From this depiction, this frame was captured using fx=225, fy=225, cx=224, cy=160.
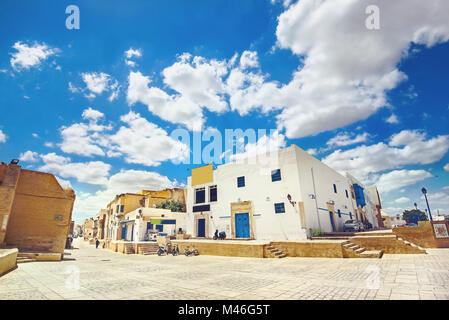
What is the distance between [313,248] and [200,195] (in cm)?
1361

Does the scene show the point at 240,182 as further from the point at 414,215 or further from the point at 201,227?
the point at 414,215

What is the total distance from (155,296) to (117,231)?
38379 millimetres

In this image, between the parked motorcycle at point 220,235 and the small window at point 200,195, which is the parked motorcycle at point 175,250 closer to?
the parked motorcycle at point 220,235

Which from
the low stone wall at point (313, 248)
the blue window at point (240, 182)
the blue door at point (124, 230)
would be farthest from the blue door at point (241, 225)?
the blue door at point (124, 230)

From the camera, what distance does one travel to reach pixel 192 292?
528cm

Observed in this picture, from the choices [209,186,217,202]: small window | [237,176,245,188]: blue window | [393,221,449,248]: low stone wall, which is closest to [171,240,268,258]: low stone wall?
[209,186,217,202]: small window

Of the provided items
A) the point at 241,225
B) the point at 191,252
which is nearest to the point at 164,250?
the point at 191,252

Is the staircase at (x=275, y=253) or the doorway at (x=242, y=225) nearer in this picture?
the staircase at (x=275, y=253)

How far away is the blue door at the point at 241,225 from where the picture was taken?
62.2 feet

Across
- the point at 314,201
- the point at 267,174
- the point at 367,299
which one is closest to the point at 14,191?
the point at 267,174

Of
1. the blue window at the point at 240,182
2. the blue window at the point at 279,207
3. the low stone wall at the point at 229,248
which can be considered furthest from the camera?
the blue window at the point at 240,182

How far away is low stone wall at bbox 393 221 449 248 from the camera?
13.6 meters

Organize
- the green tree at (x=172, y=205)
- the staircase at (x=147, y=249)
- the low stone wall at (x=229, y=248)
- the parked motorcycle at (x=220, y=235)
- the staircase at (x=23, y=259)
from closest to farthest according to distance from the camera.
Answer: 1. the staircase at (x=23, y=259)
2. the low stone wall at (x=229, y=248)
3. the parked motorcycle at (x=220, y=235)
4. the staircase at (x=147, y=249)
5. the green tree at (x=172, y=205)

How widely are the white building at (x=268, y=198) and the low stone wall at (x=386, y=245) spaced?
3.87 meters
